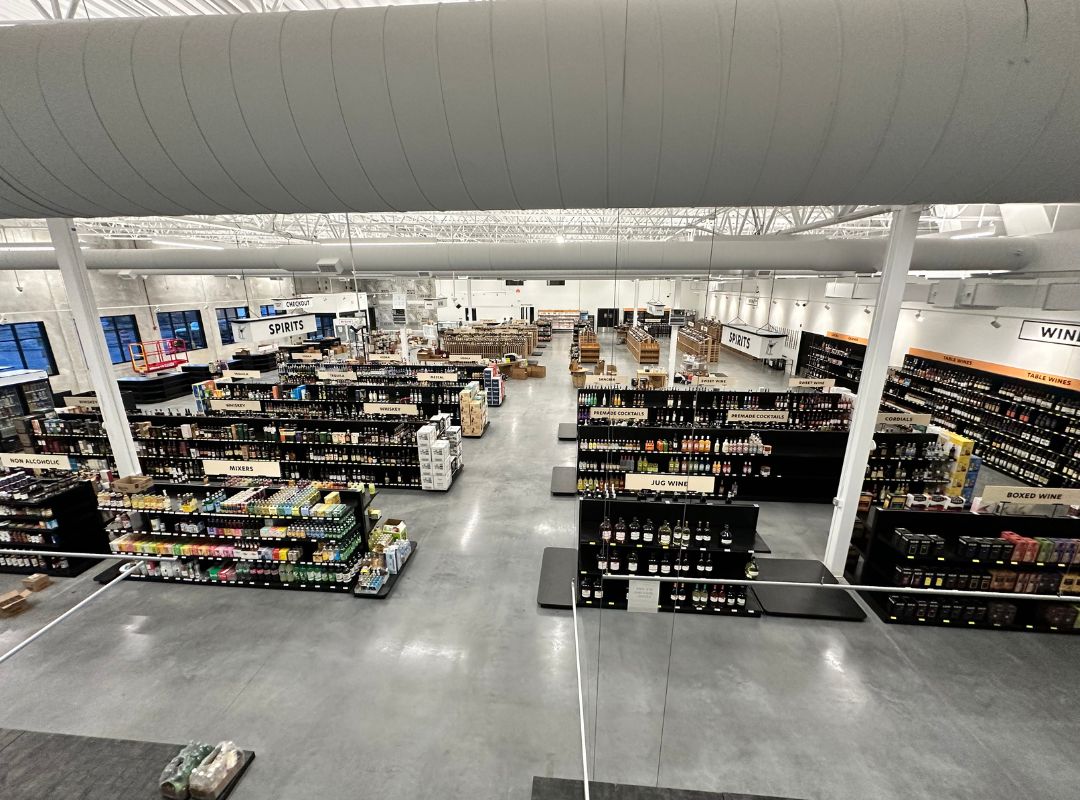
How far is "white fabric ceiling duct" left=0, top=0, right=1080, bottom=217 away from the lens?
2.02 meters

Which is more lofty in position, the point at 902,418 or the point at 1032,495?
the point at 902,418

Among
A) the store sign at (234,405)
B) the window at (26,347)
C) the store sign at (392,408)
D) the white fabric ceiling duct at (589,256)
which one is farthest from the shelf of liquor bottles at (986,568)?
the window at (26,347)

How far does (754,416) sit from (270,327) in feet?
47.6

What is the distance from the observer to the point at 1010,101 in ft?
6.62

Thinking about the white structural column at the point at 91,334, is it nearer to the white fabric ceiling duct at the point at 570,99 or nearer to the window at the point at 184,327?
the white fabric ceiling duct at the point at 570,99

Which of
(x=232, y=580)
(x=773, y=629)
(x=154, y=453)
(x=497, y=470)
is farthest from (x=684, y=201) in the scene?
(x=154, y=453)

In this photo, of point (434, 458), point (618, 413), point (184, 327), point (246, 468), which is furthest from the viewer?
point (184, 327)

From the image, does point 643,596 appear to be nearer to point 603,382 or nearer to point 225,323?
point 603,382

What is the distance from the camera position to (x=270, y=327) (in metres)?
14.4

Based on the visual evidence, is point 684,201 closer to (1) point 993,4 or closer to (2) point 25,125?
(1) point 993,4

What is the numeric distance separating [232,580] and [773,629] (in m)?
7.91

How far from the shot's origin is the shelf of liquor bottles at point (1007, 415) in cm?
933

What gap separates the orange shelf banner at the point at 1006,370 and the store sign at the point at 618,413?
883 centimetres

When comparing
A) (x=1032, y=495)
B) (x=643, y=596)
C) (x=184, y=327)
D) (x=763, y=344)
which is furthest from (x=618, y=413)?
(x=184, y=327)
